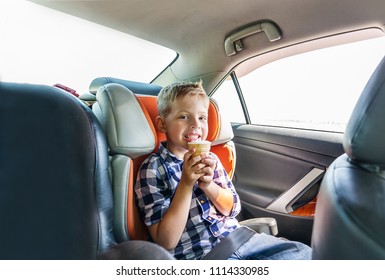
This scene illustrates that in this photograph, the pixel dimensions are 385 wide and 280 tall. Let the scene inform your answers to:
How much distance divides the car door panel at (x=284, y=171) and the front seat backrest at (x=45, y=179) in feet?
3.82

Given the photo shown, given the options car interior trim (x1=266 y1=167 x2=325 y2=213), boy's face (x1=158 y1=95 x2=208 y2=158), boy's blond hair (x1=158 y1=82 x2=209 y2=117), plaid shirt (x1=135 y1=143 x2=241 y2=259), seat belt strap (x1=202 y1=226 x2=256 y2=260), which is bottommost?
car interior trim (x1=266 y1=167 x2=325 y2=213)

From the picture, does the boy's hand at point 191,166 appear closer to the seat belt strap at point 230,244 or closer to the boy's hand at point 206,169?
the boy's hand at point 206,169

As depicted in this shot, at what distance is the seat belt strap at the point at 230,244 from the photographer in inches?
36.3

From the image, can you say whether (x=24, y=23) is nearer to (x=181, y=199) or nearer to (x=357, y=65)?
(x=181, y=199)

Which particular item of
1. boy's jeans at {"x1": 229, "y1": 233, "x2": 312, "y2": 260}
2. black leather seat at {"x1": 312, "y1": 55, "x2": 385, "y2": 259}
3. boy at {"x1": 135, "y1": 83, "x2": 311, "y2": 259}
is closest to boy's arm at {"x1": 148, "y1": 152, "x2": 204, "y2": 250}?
boy at {"x1": 135, "y1": 83, "x2": 311, "y2": 259}

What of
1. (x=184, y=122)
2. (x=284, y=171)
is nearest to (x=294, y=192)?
(x=284, y=171)

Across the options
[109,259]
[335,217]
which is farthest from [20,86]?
[335,217]

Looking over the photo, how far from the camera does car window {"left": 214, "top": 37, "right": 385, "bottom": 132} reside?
1.42 meters

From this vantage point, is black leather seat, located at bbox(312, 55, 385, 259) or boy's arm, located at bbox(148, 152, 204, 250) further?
boy's arm, located at bbox(148, 152, 204, 250)

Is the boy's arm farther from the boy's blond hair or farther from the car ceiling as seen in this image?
the car ceiling

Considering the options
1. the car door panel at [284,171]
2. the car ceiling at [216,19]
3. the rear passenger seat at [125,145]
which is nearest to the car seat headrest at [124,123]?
the rear passenger seat at [125,145]

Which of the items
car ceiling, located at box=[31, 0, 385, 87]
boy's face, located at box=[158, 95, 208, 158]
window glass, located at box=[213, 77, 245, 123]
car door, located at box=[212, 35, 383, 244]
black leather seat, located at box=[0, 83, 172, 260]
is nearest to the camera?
black leather seat, located at box=[0, 83, 172, 260]

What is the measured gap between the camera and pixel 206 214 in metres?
1.03

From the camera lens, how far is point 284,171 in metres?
1.72
